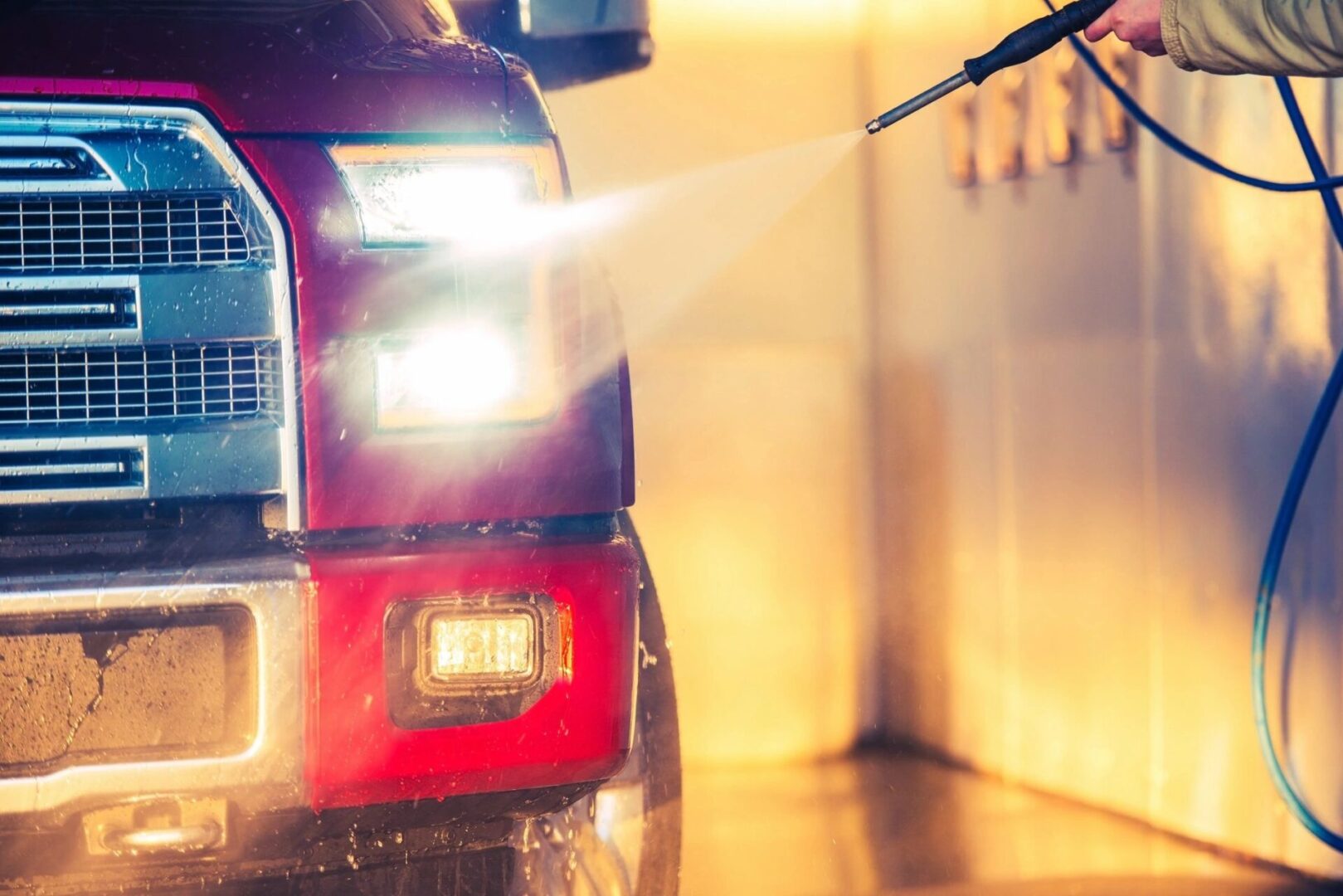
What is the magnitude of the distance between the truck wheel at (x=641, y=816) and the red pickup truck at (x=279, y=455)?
49 centimetres

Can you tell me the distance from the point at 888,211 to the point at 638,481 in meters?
1.14

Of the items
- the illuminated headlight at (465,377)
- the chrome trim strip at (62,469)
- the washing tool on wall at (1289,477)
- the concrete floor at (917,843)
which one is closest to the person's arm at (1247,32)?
the washing tool on wall at (1289,477)

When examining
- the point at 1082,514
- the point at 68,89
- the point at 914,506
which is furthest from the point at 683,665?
the point at 68,89

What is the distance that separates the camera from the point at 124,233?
179cm

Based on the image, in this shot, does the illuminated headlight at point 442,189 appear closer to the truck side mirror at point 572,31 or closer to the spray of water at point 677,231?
the truck side mirror at point 572,31

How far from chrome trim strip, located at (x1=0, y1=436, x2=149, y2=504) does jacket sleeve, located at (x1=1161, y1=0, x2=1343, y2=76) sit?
143 cm

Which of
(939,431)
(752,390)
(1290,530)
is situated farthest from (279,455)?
(939,431)

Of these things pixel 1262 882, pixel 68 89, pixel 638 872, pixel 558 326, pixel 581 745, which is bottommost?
pixel 1262 882

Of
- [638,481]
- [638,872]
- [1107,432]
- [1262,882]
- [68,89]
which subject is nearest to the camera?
[68,89]

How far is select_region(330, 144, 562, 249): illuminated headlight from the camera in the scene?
1.81 m

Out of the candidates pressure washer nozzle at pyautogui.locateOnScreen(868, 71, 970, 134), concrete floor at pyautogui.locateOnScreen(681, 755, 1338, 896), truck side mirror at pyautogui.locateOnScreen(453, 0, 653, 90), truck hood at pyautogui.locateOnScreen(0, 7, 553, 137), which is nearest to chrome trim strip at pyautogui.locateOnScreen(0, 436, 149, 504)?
truck hood at pyautogui.locateOnScreen(0, 7, 553, 137)

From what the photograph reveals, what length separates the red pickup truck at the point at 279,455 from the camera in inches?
68.3

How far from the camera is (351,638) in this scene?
5.80 ft

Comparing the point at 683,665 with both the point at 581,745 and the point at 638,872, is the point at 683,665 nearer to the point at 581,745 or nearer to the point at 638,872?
the point at 638,872
